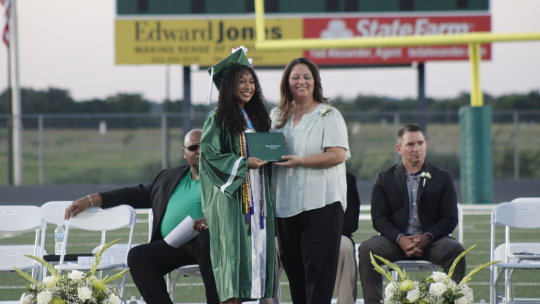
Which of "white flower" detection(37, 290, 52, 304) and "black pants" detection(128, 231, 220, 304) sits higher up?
"white flower" detection(37, 290, 52, 304)

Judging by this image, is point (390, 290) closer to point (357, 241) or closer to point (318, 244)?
point (318, 244)

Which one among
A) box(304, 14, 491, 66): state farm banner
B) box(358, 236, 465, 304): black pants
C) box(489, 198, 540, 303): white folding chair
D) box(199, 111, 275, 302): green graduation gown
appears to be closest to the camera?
box(199, 111, 275, 302): green graduation gown

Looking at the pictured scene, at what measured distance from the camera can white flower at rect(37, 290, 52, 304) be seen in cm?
295

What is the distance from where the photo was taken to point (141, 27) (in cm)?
1343

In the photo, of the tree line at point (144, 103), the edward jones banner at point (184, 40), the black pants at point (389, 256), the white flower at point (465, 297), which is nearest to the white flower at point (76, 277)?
the white flower at point (465, 297)

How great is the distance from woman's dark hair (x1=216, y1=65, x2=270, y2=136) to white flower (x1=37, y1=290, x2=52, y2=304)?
4.37 ft

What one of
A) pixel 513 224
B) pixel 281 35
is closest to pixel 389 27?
pixel 281 35

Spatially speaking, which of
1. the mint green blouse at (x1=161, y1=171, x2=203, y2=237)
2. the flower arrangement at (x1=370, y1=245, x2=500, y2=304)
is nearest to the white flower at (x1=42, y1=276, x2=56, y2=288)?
the mint green blouse at (x1=161, y1=171, x2=203, y2=237)

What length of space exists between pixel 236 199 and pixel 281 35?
10466mm

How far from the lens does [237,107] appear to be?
3.76 meters

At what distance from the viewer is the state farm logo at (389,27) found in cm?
1373

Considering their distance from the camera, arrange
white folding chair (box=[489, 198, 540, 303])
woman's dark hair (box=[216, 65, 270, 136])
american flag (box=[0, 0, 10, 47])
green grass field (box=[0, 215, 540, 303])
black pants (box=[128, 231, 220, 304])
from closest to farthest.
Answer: woman's dark hair (box=[216, 65, 270, 136]) < black pants (box=[128, 231, 220, 304]) < white folding chair (box=[489, 198, 540, 303]) < green grass field (box=[0, 215, 540, 303]) < american flag (box=[0, 0, 10, 47])

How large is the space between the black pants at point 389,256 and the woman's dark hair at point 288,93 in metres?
1.13

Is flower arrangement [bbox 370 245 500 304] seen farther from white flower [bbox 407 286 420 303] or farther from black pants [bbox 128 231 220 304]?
black pants [bbox 128 231 220 304]
